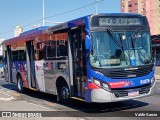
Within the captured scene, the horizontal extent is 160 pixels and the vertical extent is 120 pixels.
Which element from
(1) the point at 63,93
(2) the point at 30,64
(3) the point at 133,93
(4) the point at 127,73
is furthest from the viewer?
(2) the point at 30,64

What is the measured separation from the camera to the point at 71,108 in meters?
12.0

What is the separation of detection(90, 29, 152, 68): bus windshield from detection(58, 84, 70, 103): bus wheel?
2.40m

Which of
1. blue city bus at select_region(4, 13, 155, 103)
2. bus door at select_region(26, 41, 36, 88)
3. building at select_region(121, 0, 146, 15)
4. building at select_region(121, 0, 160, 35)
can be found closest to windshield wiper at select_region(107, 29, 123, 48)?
blue city bus at select_region(4, 13, 155, 103)

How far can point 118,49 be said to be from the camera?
→ 1054cm

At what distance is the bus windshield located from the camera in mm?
10344

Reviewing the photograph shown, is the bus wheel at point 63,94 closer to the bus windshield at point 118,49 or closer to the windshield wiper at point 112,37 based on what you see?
the bus windshield at point 118,49

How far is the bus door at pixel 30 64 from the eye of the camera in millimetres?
15940

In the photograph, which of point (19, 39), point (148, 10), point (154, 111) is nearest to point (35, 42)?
point (19, 39)

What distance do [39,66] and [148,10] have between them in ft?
343

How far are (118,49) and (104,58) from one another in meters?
0.56

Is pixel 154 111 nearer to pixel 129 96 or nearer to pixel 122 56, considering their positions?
pixel 129 96

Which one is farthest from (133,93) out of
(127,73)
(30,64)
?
(30,64)

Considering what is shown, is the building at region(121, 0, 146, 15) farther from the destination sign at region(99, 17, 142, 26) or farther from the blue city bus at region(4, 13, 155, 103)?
the destination sign at region(99, 17, 142, 26)

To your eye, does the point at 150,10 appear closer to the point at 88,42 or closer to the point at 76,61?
the point at 76,61
